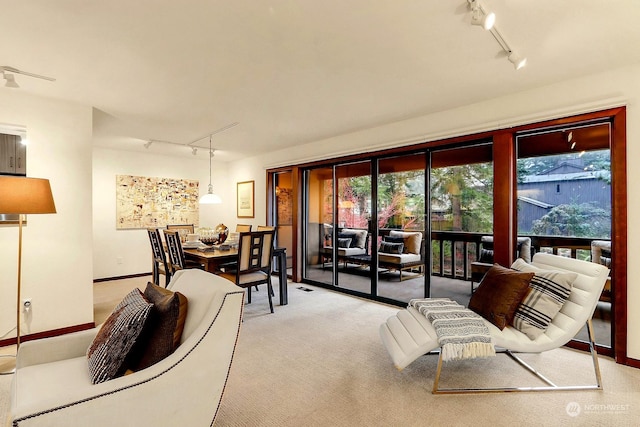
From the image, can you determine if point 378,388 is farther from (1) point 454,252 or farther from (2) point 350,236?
(2) point 350,236

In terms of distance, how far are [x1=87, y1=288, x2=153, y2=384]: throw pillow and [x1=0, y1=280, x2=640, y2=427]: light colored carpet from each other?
770mm

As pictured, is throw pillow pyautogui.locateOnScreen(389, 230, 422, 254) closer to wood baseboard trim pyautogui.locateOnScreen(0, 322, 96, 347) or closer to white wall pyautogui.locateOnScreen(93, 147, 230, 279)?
wood baseboard trim pyautogui.locateOnScreen(0, 322, 96, 347)

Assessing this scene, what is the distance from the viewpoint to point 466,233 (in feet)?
12.3

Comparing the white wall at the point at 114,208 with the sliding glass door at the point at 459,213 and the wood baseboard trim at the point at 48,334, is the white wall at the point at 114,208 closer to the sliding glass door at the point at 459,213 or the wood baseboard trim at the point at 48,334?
the wood baseboard trim at the point at 48,334

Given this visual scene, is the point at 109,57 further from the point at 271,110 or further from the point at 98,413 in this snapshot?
the point at 98,413

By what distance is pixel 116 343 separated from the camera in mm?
1484

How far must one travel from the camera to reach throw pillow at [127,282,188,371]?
146 centimetres

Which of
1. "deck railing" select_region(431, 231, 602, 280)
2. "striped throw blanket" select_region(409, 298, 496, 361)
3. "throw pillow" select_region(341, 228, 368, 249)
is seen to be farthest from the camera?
"throw pillow" select_region(341, 228, 368, 249)

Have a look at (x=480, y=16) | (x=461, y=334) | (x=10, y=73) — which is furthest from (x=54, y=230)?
(x=480, y=16)

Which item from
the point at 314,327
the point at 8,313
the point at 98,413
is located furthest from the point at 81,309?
the point at 98,413

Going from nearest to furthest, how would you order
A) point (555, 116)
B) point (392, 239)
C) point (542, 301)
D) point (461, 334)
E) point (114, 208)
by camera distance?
1. point (461, 334)
2. point (542, 301)
3. point (555, 116)
4. point (392, 239)
5. point (114, 208)

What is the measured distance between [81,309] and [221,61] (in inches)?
117

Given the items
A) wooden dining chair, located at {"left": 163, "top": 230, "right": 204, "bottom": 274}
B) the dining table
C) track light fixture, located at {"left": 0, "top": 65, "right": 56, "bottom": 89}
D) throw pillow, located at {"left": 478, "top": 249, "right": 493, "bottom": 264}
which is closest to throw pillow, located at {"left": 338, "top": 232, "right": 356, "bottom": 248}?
the dining table

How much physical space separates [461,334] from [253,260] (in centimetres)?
251
